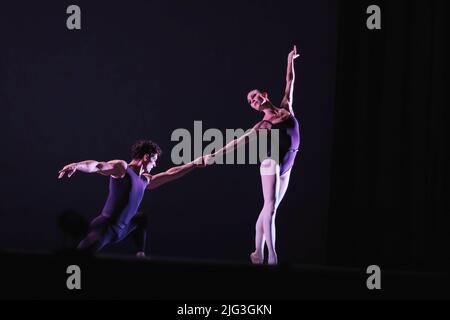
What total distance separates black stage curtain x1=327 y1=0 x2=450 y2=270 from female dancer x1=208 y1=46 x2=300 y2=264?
0.94 metres

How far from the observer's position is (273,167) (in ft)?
11.9

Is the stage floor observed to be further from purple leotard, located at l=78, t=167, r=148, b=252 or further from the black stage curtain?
the black stage curtain

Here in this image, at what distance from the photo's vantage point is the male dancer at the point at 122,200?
330 centimetres

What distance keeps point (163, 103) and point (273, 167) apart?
143cm

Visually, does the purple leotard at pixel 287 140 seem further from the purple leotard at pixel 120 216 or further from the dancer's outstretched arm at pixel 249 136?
the purple leotard at pixel 120 216

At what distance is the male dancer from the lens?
330 centimetres

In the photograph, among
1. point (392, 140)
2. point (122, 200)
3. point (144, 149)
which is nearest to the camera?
point (122, 200)

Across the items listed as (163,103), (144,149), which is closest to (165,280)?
(144,149)

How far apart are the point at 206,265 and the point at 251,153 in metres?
2.67

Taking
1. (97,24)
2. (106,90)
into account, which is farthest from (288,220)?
(97,24)

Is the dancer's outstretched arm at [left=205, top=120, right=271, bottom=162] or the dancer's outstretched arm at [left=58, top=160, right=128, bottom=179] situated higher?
the dancer's outstretched arm at [left=205, top=120, right=271, bottom=162]

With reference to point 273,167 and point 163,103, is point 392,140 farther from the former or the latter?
point 163,103

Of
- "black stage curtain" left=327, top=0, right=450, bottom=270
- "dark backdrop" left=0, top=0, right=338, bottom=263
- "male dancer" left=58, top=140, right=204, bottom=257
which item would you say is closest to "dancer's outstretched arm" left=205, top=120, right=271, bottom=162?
"male dancer" left=58, top=140, right=204, bottom=257

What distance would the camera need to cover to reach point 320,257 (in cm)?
468
